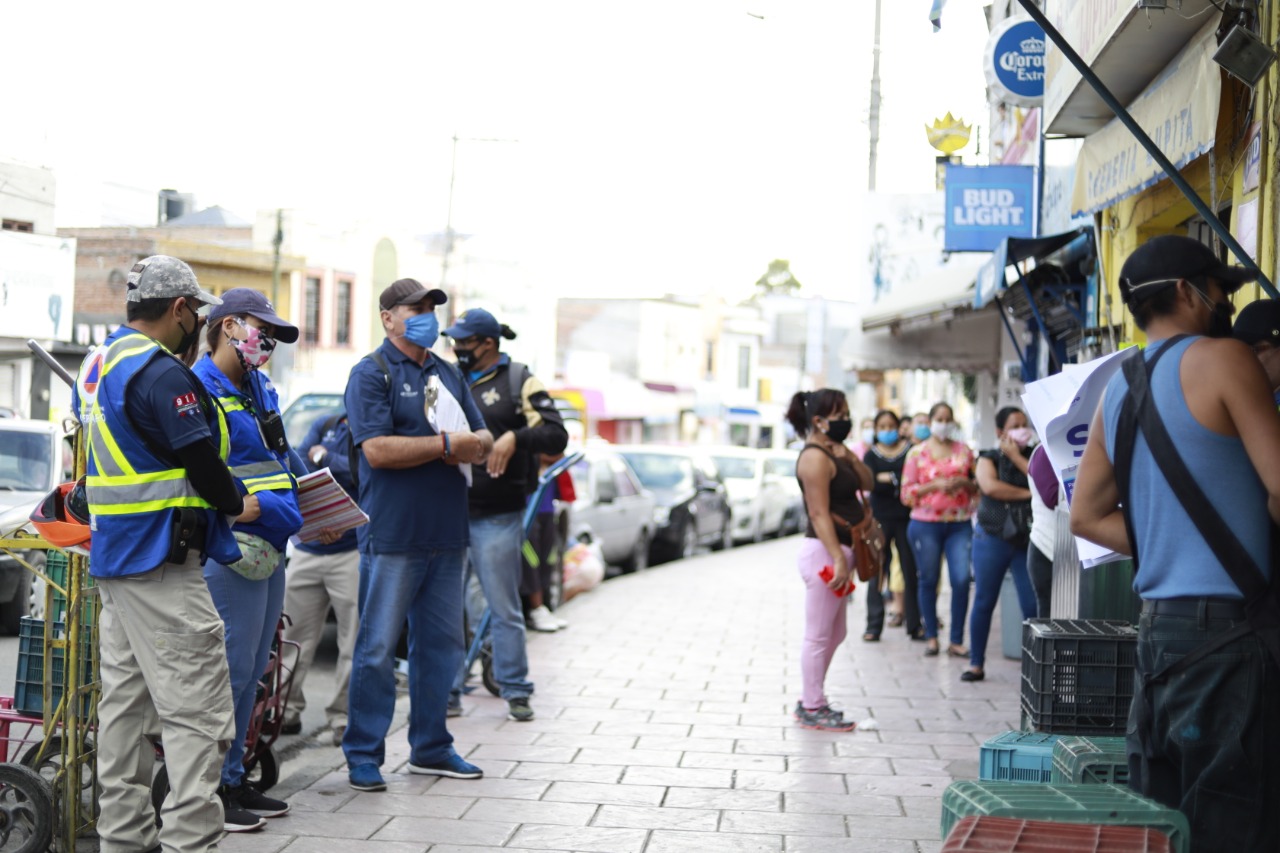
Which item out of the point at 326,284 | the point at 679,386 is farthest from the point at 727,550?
the point at 679,386

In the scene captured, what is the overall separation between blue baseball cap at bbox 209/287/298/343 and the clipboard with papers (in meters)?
0.54

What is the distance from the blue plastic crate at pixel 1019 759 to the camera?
16.1 feet

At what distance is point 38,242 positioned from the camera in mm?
28203

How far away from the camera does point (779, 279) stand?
10806 centimetres

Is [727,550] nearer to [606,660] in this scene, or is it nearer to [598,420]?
[606,660]

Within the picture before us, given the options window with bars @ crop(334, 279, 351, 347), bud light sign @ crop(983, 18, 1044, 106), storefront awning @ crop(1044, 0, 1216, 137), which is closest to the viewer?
storefront awning @ crop(1044, 0, 1216, 137)

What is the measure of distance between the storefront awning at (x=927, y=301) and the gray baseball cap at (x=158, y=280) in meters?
9.98

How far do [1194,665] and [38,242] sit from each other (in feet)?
92.1

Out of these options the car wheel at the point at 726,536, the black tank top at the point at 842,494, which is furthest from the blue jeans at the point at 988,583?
the car wheel at the point at 726,536

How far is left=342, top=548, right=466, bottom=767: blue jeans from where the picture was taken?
21.0ft

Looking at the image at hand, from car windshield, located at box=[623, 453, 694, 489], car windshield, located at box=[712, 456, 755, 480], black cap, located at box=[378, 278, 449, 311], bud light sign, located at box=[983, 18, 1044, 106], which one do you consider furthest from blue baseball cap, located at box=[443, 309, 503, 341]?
car windshield, located at box=[712, 456, 755, 480]

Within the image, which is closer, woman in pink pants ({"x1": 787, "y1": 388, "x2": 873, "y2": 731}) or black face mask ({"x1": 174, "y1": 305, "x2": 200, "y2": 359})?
black face mask ({"x1": 174, "y1": 305, "x2": 200, "y2": 359})

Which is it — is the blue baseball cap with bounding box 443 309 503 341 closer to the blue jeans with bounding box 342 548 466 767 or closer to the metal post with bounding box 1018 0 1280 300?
the blue jeans with bounding box 342 548 466 767

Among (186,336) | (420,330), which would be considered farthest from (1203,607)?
(420,330)
